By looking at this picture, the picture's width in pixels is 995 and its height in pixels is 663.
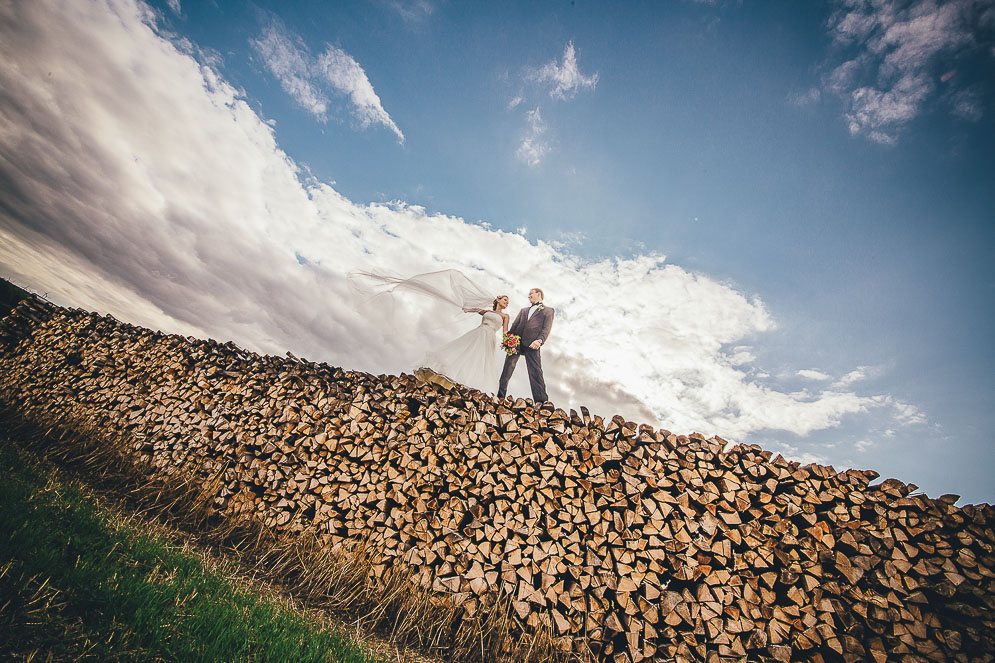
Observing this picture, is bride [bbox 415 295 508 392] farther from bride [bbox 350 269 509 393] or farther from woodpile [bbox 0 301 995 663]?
woodpile [bbox 0 301 995 663]

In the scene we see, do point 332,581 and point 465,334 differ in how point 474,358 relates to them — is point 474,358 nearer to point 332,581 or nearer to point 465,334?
point 465,334

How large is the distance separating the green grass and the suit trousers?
355 centimetres

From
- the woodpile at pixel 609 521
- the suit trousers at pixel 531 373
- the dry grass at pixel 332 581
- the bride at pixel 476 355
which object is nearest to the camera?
the woodpile at pixel 609 521

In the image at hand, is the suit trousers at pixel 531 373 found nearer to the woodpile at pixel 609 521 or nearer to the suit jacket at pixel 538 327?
the suit jacket at pixel 538 327

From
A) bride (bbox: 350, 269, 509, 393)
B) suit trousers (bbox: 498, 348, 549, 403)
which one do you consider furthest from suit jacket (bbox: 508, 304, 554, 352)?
bride (bbox: 350, 269, 509, 393)

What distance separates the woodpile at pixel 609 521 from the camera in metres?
2.75

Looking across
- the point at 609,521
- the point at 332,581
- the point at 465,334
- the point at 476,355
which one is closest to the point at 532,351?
the point at 476,355

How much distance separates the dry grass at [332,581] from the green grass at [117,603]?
0.51 m

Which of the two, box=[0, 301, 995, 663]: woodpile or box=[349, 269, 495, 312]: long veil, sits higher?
box=[349, 269, 495, 312]: long veil

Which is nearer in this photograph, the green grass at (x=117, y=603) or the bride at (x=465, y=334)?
the green grass at (x=117, y=603)

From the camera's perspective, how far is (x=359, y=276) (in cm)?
565

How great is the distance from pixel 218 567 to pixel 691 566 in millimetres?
3814

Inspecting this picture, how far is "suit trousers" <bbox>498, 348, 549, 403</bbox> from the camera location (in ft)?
18.3

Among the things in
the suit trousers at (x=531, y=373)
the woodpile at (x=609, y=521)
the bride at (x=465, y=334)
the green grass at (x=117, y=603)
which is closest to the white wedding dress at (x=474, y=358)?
the bride at (x=465, y=334)
